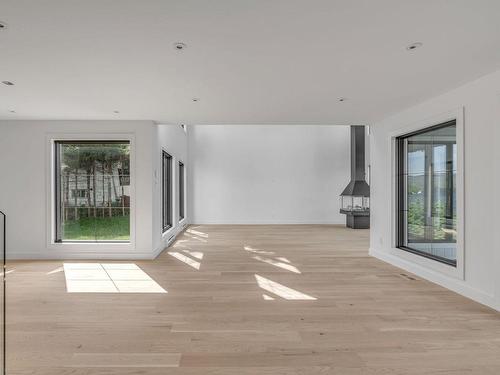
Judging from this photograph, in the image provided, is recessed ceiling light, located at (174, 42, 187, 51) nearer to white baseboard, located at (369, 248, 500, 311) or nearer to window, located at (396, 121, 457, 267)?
window, located at (396, 121, 457, 267)

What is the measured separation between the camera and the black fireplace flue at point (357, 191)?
8609 mm

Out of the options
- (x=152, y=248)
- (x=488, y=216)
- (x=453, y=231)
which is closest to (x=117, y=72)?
(x=152, y=248)

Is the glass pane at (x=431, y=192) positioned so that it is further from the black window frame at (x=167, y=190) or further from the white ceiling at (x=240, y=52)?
the black window frame at (x=167, y=190)

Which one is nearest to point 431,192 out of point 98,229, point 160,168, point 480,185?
point 480,185

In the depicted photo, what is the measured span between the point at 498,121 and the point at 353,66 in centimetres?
149

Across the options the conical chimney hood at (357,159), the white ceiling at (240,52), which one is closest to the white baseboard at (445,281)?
the white ceiling at (240,52)

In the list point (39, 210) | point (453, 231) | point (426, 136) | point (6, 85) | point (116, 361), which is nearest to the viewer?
point (116, 361)

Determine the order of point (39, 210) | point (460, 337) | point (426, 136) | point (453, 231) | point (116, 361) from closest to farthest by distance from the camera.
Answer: point (116, 361) → point (460, 337) → point (453, 231) → point (426, 136) → point (39, 210)

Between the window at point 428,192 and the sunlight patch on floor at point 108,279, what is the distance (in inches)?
137

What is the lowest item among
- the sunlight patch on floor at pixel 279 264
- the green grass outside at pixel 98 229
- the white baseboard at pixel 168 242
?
the sunlight patch on floor at pixel 279 264

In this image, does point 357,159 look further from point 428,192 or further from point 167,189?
point 167,189

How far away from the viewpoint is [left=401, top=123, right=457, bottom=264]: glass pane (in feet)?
12.1

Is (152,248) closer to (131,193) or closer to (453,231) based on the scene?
(131,193)

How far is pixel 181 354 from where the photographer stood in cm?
211
